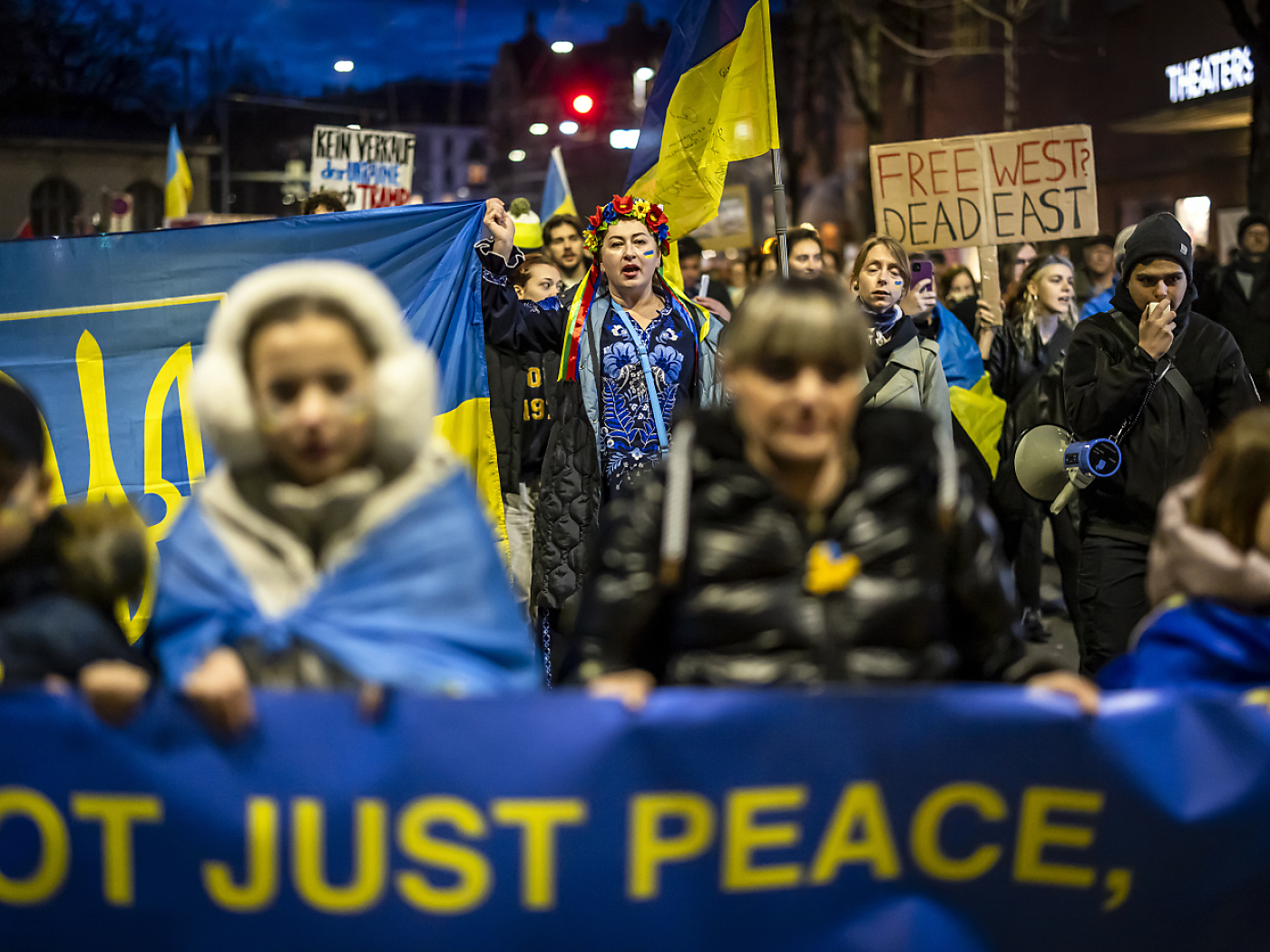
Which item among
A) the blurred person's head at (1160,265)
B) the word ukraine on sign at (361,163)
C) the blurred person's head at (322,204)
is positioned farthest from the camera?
the word ukraine on sign at (361,163)

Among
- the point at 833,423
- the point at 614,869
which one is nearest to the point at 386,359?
the point at 833,423

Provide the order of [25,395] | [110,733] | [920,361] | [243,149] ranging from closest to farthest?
[110,733]
[25,395]
[920,361]
[243,149]

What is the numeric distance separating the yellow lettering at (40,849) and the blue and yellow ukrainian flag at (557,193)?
8.53 m

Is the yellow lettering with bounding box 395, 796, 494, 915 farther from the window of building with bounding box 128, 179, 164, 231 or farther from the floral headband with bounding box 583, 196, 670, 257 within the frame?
the window of building with bounding box 128, 179, 164, 231

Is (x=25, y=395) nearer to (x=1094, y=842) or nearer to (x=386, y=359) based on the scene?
(x=386, y=359)

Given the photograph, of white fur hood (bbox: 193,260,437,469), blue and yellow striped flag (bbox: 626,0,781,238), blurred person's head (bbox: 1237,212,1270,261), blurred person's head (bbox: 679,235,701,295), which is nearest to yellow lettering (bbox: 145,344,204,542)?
blue and yellow striped flag (bbox: 626,0,781,238)

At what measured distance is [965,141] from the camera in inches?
342

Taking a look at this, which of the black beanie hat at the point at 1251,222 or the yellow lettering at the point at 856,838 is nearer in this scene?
the yellow lettering at the point at 856,838

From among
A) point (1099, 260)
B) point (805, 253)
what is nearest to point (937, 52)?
point (1099, 260)

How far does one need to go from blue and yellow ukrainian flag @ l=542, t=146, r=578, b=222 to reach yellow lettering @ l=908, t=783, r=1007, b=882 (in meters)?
8.55

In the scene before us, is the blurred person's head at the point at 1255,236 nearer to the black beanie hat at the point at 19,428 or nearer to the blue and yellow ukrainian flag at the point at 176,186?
the blue and yellow ukrainian flag at the point at 176,186

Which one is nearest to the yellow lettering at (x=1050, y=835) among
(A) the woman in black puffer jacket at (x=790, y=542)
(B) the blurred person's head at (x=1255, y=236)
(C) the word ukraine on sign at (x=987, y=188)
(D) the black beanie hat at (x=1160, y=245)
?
(A) the woman in black puffer jacket at (x=790, y=542)

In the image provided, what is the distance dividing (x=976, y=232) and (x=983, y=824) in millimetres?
6707

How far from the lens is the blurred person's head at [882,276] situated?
20.2 feet
